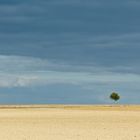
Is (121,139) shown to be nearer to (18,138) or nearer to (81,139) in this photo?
(81,139)

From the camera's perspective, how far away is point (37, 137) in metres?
32.7

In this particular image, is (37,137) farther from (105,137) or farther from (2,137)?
(105,137)

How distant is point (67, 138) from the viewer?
105 ft

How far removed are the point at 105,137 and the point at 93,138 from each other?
99 cm

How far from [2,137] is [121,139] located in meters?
7.57

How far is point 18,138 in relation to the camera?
31.9 m

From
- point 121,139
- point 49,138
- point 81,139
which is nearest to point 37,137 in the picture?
point 49,138

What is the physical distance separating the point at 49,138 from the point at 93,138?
2746 mm

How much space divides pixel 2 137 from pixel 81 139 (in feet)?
16.9

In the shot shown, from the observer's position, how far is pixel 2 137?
32594mm

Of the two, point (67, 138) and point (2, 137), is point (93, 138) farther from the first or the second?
point (2, 137)

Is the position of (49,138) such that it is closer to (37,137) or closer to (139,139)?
(37,137)

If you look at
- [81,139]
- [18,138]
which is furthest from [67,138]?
[18,138]

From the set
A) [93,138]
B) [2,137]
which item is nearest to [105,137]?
[93,138]
